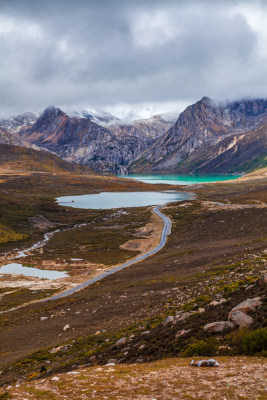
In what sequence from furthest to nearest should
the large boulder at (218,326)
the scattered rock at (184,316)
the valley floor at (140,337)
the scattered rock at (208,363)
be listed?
the scattered rock at (184,316), the large boulder at (218,326), the scattered rock at (208,363), the valley floor at (140,337)

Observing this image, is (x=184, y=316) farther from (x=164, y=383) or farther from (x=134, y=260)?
(x=134, y=260)

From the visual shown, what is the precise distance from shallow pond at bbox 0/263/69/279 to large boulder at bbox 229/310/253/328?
58569 mm

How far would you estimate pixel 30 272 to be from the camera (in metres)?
78.9

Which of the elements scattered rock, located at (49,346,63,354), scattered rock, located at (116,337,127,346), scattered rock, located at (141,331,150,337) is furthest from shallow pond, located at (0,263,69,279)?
scattered rock, located at (141,331,150,337)

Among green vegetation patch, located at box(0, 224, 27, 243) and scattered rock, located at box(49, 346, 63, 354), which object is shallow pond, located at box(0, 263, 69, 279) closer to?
green vegetation patch, located at box(0, 224, 27, 243)

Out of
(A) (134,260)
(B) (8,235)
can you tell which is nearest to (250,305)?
(A) (134,260)

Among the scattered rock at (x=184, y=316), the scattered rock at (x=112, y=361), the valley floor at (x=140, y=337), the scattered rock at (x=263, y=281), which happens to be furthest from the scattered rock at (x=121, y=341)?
the scattered rock at (x=263, y=281)

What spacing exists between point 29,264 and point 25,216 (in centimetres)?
8431

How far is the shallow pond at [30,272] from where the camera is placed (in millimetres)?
75062

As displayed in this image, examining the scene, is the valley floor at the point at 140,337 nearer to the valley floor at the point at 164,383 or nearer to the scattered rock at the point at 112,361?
the valley floor at the point at 164,383

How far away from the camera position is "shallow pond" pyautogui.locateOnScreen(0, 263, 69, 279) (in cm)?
7506

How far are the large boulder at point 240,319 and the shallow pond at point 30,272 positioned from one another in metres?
58.6

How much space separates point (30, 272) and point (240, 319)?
68.2 metres

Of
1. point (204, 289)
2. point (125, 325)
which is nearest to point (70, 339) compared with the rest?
point (125, 325)
